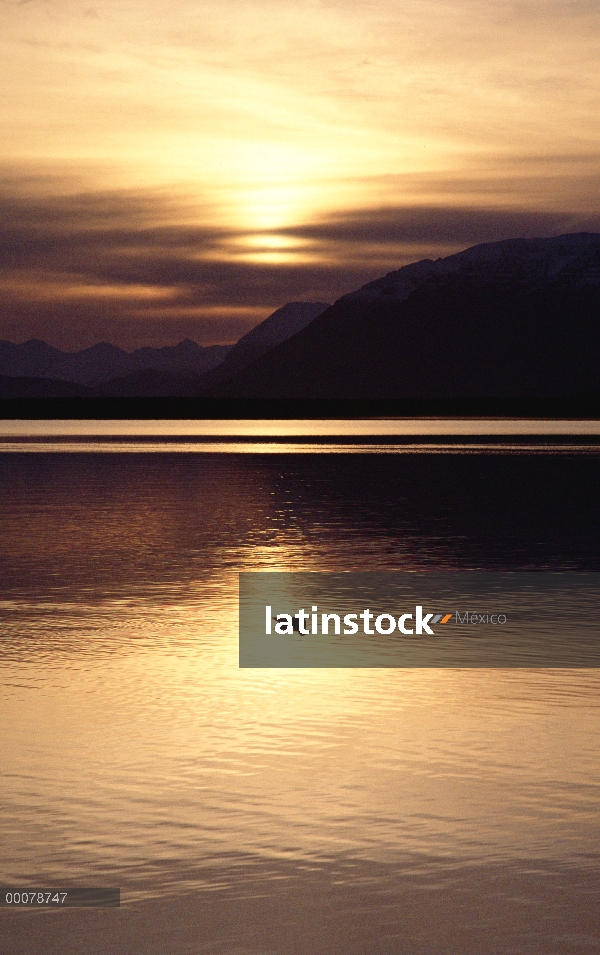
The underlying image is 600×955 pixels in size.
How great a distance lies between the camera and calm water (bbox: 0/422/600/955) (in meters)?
9.13

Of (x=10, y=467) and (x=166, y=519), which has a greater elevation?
(x=10, y=467)

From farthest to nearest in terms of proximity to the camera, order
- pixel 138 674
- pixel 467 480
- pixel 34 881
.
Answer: pixel 467 480, pixel 138 674, pixel 34 881

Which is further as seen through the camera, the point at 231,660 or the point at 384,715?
the point at 231,660

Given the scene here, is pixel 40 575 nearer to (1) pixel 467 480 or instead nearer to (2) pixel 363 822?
(2) pixel 363 822

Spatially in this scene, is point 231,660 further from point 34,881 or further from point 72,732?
point 34,881

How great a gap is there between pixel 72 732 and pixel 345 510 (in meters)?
29.1

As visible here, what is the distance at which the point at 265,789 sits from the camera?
12.1 meters

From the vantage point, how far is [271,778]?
1245 centimetres

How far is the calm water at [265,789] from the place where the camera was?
9133mm

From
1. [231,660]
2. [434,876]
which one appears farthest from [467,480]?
[434,876]

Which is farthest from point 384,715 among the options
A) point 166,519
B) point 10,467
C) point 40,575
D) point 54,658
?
point 10,467

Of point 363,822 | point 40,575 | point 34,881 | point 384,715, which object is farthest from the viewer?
point 40,575

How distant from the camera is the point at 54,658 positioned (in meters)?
18.3

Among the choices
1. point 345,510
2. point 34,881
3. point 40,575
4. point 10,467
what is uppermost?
point 10,467
